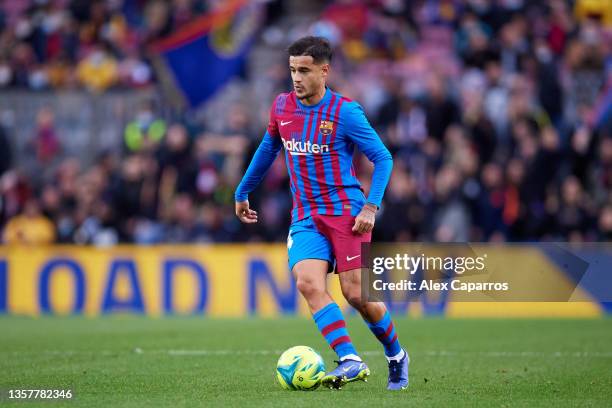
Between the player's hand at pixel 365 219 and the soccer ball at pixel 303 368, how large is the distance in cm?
95

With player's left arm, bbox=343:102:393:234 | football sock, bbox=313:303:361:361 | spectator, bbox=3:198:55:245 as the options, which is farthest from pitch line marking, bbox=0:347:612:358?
spectator, bbox=3:198:55:245

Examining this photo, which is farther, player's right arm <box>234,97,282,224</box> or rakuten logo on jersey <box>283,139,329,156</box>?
player's right arm <box>234,97,282,224</box>

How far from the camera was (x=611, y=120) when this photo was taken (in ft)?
63.7

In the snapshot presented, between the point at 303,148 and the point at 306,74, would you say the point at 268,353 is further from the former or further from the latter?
the point at 306,74

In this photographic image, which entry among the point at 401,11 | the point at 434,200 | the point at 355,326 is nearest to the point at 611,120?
the point at 434,200

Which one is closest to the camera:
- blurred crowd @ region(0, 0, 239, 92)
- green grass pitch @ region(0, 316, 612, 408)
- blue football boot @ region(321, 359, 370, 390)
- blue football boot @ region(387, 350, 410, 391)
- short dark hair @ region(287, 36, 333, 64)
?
green grass pitch @ region(0, 316, 612, 408)

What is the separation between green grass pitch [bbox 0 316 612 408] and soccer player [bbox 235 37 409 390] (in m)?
0.45

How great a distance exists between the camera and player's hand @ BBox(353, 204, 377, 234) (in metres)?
8.32

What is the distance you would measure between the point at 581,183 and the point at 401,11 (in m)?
5.65


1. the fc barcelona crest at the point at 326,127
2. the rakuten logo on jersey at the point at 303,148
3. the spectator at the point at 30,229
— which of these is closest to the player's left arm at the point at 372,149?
the fc barcelona crest at the point at 326,127

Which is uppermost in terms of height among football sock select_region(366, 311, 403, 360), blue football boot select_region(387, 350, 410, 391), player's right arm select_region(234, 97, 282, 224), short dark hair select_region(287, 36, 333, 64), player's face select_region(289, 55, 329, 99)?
short dark hair select_region(287, 36, 333, 64)

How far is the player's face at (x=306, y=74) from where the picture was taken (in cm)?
840

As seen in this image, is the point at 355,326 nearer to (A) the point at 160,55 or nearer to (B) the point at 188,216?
(B) the point at 188,216

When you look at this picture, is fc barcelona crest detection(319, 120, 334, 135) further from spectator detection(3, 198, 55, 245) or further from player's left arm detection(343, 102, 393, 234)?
spectator detection(3, 198, 55, 245)
